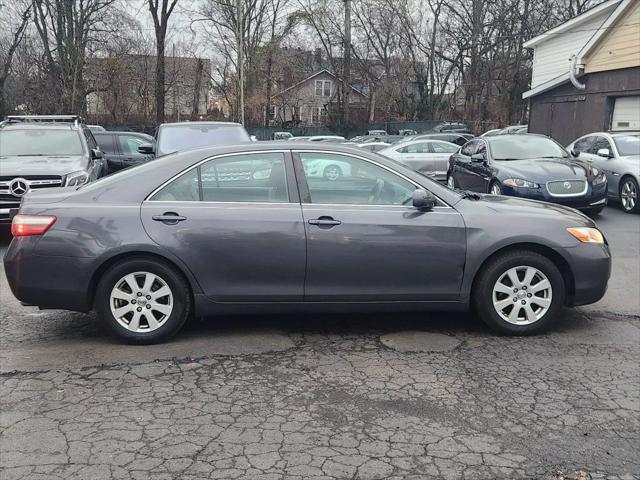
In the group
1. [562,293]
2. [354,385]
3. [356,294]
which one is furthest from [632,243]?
[354,385]

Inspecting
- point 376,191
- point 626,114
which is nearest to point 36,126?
point 376,191

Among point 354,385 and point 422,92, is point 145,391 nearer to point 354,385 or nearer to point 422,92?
point 354,385

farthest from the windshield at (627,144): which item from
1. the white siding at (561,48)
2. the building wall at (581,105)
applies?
the white siding at (561,48)

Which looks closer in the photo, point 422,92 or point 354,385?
point 354,385

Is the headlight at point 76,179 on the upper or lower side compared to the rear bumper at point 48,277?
upper

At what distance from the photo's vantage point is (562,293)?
482 cm

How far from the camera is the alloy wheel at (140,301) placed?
14.8 ft

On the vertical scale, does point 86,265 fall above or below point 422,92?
below

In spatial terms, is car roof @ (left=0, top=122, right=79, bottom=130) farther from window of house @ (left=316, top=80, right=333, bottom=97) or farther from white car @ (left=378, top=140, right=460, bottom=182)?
window of house @ (left=316, top=80, right=333, bottom=97)

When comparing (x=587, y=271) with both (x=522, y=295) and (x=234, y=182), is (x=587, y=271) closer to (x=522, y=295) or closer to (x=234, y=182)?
(x=522, y=295)

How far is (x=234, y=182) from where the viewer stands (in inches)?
187

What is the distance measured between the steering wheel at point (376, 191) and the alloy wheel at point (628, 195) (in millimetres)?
8466

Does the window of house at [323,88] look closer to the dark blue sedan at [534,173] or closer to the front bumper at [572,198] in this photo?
the dark blue sedan at [534,173]

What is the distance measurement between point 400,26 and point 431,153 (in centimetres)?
3114
